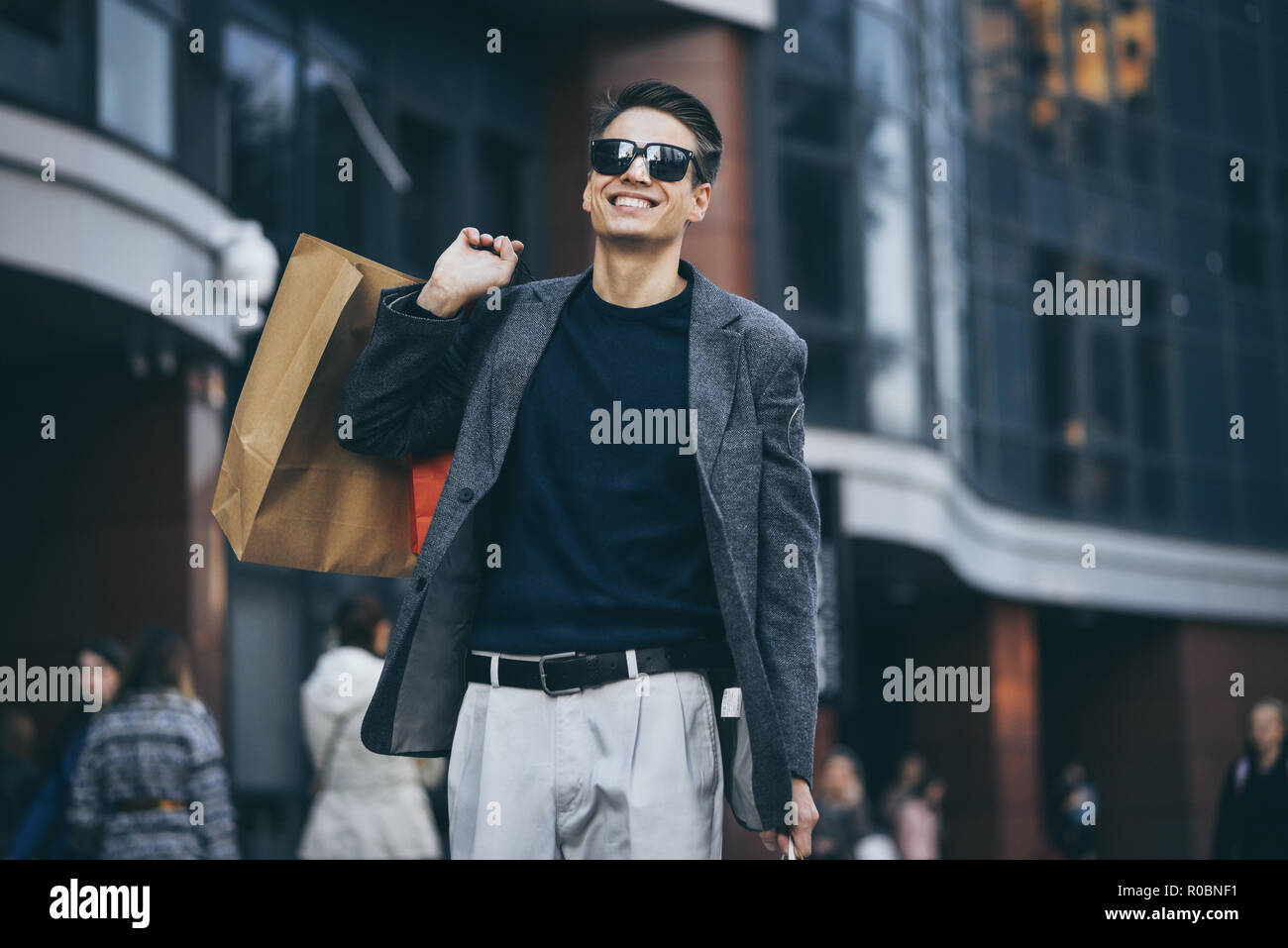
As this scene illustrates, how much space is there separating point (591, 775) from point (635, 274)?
997 mm

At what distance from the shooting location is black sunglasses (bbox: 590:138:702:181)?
11.3 ft

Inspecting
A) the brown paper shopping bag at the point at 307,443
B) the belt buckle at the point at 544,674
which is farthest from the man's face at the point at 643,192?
the belt buckle at the point at 544,674

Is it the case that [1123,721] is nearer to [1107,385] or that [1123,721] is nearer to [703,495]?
[1107,385]

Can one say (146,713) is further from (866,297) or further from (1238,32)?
(1238,32)

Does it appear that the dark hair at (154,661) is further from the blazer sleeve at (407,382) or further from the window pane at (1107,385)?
the window pane at (1107,385)

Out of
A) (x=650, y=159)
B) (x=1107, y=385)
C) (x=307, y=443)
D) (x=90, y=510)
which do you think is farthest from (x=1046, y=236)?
(x=307, y=443)

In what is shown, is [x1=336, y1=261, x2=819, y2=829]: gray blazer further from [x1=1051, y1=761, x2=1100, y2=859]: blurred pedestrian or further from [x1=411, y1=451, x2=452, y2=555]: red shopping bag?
[x1=1051, y1=761, x2=1100, y2=859]: blurred pedestrian

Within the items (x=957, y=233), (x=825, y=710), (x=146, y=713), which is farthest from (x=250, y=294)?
(x=957, y=233)

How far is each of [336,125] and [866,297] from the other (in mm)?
6306

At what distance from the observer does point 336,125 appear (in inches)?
547

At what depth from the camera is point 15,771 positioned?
31.3ft

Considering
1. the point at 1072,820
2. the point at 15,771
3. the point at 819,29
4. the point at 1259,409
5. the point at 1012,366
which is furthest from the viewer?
the point at 1259,409

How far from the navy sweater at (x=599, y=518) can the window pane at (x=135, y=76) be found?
27.6ft

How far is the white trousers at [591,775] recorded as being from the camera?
10.8 ft
